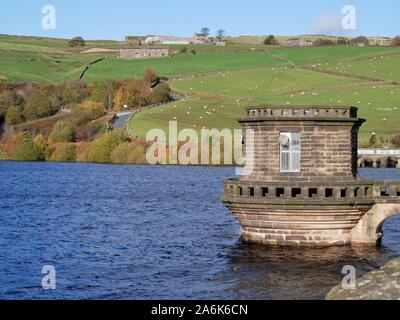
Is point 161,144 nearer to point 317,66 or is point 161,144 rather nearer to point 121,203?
point 317,66

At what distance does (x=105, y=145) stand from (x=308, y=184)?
382ft

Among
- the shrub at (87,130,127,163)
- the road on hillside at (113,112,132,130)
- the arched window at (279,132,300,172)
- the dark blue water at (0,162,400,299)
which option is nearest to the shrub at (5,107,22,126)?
the road on hillside at (113,112,132,130)

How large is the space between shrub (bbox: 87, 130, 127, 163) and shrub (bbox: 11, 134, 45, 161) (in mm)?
12922

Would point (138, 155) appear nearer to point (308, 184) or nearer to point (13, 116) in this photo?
point (13, 116)

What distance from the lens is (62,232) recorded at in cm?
5631

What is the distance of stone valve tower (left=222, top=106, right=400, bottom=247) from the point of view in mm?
42438

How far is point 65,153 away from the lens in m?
163

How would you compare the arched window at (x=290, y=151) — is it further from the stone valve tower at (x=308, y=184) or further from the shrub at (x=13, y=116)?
the shrub at (x=13, y=116)

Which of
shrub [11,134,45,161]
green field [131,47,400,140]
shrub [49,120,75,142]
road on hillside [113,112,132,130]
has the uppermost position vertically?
green field [131,47,400,140]

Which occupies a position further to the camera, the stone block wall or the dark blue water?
the stone block wall

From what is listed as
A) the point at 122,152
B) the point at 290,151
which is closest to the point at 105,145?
the point at 122,152

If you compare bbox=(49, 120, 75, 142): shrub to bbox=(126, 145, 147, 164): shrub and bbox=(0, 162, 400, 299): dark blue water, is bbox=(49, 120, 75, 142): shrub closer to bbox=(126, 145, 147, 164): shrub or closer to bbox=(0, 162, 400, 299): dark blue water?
bbox=(126, 145, 147, 164): shrub

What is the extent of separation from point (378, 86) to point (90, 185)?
85.3 m
